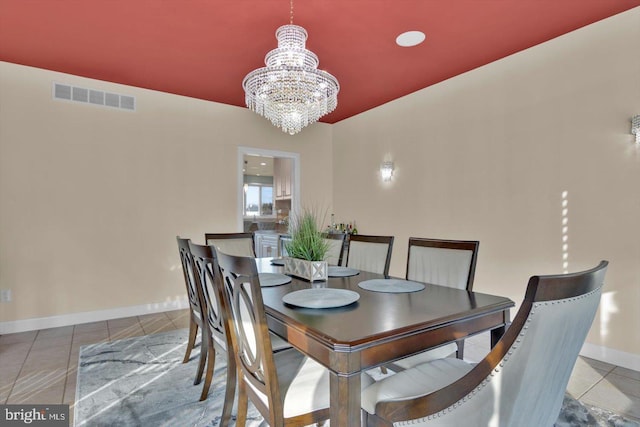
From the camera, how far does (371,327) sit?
1254 mm

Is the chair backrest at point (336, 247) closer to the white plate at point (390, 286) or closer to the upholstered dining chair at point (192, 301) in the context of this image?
the white plate at point (390, 286)

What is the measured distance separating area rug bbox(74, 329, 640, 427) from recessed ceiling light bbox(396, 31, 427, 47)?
9.26 feet

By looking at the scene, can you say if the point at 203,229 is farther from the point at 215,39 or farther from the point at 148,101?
the point at 215,39

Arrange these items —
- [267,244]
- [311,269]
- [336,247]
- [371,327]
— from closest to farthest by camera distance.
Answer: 1. [371,327]
2. [311,269]
3. [336,247]
4. [267,244]

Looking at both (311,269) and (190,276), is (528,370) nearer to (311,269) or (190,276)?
(311,269)

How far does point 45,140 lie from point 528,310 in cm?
441

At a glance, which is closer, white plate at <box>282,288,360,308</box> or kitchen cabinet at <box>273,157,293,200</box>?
white plate at <box>282,288,360,308</box>

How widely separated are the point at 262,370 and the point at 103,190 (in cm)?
343

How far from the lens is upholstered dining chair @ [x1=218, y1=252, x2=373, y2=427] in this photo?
4.14 ft

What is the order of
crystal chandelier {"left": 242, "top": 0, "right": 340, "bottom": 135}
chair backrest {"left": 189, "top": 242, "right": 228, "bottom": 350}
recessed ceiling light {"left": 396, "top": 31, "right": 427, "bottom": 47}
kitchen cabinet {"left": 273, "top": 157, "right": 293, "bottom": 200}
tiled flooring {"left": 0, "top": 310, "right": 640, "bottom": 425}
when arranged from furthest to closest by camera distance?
kitchen cabinet {"left": 273, "top": 157, "right": 293, "bottom": 200}
recessed ceiling light {"left": 396, "top": 31, "right": 427, "bottom": 47}
crystal chandelier {"left": 242, "top": 0, "right": 340, "bottom": 135}
tiled flooring {"left": 0, "top": 310, "right": 640, "bottom": 425}
chair backrest {"left": 189, "top": 242, "right": 228, "bottom": 350}

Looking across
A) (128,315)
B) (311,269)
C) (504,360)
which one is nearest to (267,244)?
(128,315)

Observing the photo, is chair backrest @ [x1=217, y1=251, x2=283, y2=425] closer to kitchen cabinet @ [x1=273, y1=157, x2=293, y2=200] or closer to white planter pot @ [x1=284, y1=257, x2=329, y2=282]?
white planter pot @ [x1=284, y1=257, x2=329, y2=282]

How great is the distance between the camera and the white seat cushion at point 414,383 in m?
1.28

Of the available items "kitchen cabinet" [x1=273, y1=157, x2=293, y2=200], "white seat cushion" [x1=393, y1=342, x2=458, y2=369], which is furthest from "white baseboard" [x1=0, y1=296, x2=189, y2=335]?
"white seat cushion" [x1=393, y1=342, x2=458, y2=369]
